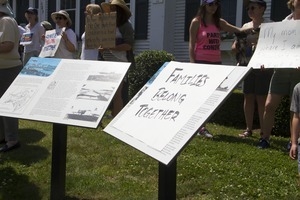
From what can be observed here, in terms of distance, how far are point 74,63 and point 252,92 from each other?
2.52 m

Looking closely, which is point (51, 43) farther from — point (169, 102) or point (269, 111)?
point (169, 102)

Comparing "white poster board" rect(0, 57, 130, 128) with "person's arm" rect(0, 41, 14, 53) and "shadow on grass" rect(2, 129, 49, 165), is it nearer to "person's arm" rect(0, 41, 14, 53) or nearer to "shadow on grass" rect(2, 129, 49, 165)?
"person's arm" rect(0, 41, 14, 53)

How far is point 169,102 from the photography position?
2.82 m

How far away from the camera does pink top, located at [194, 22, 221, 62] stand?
5582 millimetres

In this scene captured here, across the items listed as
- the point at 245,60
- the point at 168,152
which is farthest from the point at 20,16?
the point at 168,152

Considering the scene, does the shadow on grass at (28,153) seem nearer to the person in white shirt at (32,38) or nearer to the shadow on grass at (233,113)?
the person in white shirt at (32,38)

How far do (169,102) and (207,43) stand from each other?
2.91 m

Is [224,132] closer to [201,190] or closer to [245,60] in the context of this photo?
[245,60]

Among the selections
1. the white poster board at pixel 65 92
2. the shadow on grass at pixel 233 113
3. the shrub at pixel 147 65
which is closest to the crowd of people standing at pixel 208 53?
the white poster board at pixel 65 92

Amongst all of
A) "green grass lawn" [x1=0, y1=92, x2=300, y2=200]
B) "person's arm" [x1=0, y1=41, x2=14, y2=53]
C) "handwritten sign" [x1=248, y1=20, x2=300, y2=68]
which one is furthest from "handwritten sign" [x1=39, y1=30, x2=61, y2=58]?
"handwritten sign" [x1=248, y1=20, x2=300, y2=68]

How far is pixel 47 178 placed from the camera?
4.68 metres

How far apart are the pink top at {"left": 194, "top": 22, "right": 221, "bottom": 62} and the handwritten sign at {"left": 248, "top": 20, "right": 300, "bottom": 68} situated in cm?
78

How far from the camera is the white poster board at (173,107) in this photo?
8.32 ft

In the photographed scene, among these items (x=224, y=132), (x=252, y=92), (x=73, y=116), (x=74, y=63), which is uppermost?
(x=74, y=63)
